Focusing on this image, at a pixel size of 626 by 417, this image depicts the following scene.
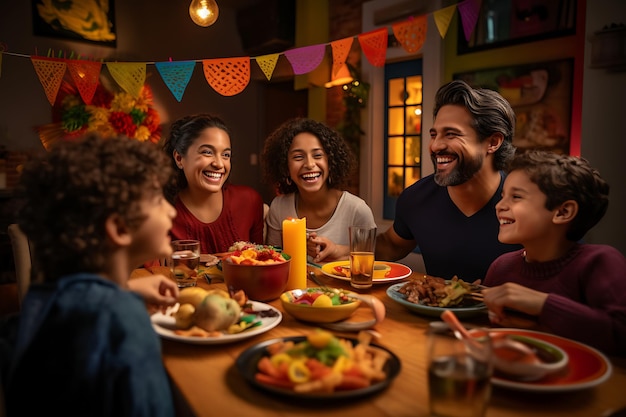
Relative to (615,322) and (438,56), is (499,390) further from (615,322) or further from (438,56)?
(438,56)

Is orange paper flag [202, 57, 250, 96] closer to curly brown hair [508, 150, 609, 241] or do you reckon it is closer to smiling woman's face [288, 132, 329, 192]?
smiling woman's face [288, 132, 329, 192]

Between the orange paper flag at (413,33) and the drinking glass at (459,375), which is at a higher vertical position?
the orange paper flag at (413,33)

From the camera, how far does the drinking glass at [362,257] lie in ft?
5.20

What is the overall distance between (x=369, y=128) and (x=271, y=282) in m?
4.05

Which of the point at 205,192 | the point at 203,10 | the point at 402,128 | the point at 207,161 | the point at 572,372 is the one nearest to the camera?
the point at 572,372

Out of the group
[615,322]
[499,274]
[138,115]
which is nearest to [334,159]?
[499,274]

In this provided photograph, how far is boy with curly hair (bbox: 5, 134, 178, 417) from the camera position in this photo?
0.82m

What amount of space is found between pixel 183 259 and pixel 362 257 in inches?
22.7

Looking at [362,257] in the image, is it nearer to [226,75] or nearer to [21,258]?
[21,258]

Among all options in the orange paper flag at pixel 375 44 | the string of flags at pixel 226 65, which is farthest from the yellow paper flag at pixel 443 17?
the orange paper flag at pixel 375 44

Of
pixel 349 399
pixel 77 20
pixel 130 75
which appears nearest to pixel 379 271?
pixel 349 399

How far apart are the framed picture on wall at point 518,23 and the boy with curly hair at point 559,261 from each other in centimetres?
283

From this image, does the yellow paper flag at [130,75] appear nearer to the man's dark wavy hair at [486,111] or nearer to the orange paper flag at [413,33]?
the orange paper flag at [413,33]

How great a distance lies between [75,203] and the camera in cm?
97
